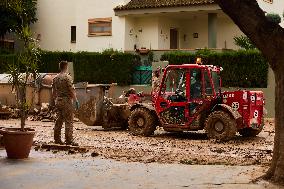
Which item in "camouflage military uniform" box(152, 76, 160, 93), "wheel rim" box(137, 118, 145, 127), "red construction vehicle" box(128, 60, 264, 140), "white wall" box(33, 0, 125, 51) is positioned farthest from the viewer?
"white wall" box(33, 0, 125, 51)

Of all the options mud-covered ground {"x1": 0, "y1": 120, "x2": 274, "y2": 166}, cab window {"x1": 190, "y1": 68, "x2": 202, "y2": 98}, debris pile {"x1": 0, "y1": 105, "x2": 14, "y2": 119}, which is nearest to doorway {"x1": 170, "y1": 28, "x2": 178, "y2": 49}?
debris pile {"x1": 0, "y1": 105, "x2": 14, "y2": 119}

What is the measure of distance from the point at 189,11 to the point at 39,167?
22.3 m

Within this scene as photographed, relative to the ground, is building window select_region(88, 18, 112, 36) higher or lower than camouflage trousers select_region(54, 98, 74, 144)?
higher

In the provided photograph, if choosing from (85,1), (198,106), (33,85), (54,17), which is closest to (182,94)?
(198,106)

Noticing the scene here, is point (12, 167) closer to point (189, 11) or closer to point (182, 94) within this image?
point (182, 94)

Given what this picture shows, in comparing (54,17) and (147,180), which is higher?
(54,17)

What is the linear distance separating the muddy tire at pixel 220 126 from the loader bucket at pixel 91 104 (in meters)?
4.65

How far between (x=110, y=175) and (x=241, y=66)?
660 inches

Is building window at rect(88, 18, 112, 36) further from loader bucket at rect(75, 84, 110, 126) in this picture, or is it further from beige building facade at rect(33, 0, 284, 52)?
loader bucket at rect(75, 84, 110, 126)

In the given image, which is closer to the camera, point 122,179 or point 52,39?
point 122,179

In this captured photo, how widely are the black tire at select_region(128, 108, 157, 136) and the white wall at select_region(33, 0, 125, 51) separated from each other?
15127 millimetres

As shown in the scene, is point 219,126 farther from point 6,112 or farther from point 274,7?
point 274,7

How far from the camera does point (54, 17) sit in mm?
36500

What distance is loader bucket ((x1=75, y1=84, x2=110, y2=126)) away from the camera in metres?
19.5
